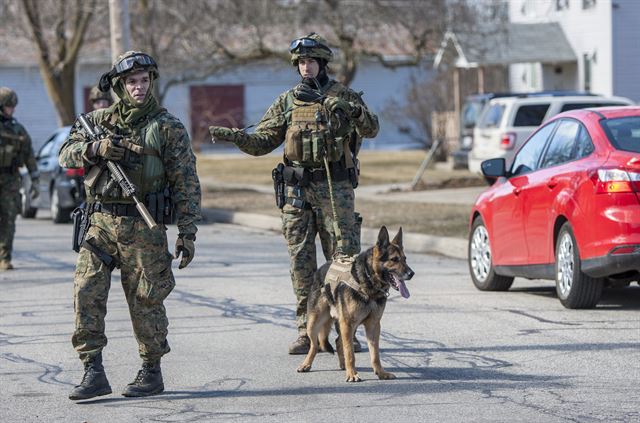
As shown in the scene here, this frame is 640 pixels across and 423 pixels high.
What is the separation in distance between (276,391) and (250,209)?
45.4 ft

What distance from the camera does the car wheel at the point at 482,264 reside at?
37.6 feet

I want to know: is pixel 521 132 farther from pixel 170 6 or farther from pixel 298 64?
pixel 298 64

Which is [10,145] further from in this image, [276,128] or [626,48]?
[626,48]

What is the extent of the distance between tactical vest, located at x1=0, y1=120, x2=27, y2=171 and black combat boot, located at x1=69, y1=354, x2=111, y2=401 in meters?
6.68

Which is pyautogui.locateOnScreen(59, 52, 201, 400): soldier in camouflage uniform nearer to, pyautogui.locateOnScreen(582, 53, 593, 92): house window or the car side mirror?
the car side mirror

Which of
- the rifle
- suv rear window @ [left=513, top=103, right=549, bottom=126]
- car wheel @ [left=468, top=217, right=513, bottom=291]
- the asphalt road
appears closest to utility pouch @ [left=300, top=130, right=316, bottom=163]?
the asphalt road

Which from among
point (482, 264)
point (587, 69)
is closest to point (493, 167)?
point (482, 264)

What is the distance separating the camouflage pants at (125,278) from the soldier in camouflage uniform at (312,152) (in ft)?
4.01

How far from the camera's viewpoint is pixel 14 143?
13.3 metres

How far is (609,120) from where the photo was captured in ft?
33.1

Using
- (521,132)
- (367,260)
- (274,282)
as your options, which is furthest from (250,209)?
(367,260)

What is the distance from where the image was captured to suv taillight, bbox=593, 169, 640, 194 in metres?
9.29

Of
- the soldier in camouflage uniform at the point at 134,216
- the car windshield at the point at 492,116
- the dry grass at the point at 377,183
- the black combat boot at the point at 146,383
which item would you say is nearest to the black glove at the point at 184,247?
the soldier in camouflage uniform at the point at 134,216

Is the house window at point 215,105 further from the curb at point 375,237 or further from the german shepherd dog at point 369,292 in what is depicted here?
the german shepherd dog at point 369,292
